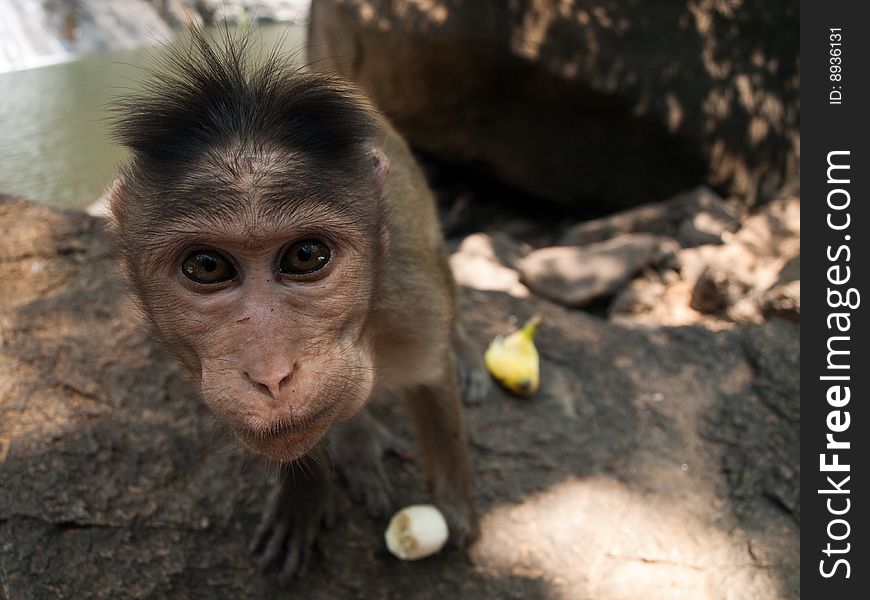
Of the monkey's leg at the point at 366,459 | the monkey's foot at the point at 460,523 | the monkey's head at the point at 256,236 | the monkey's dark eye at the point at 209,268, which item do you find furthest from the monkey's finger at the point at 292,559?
the monkey's dark eye at the point at 209,268

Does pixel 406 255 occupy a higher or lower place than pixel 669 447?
higher

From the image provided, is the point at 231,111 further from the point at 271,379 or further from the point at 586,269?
the point at 586,269

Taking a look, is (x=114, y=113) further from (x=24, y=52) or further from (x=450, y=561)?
(x=24, y=52)

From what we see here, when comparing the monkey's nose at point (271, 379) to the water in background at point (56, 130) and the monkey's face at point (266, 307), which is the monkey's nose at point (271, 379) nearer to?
the monkey's face at point (266, 307)

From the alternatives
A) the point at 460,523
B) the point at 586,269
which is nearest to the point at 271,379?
the point at 460,523

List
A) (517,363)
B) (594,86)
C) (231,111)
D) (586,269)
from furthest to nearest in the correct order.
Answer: (594,86) < (586,269) < (517,363) < (231,111)

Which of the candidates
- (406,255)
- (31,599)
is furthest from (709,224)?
(31,599)

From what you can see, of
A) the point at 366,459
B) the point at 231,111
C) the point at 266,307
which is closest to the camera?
the point at 266,307
